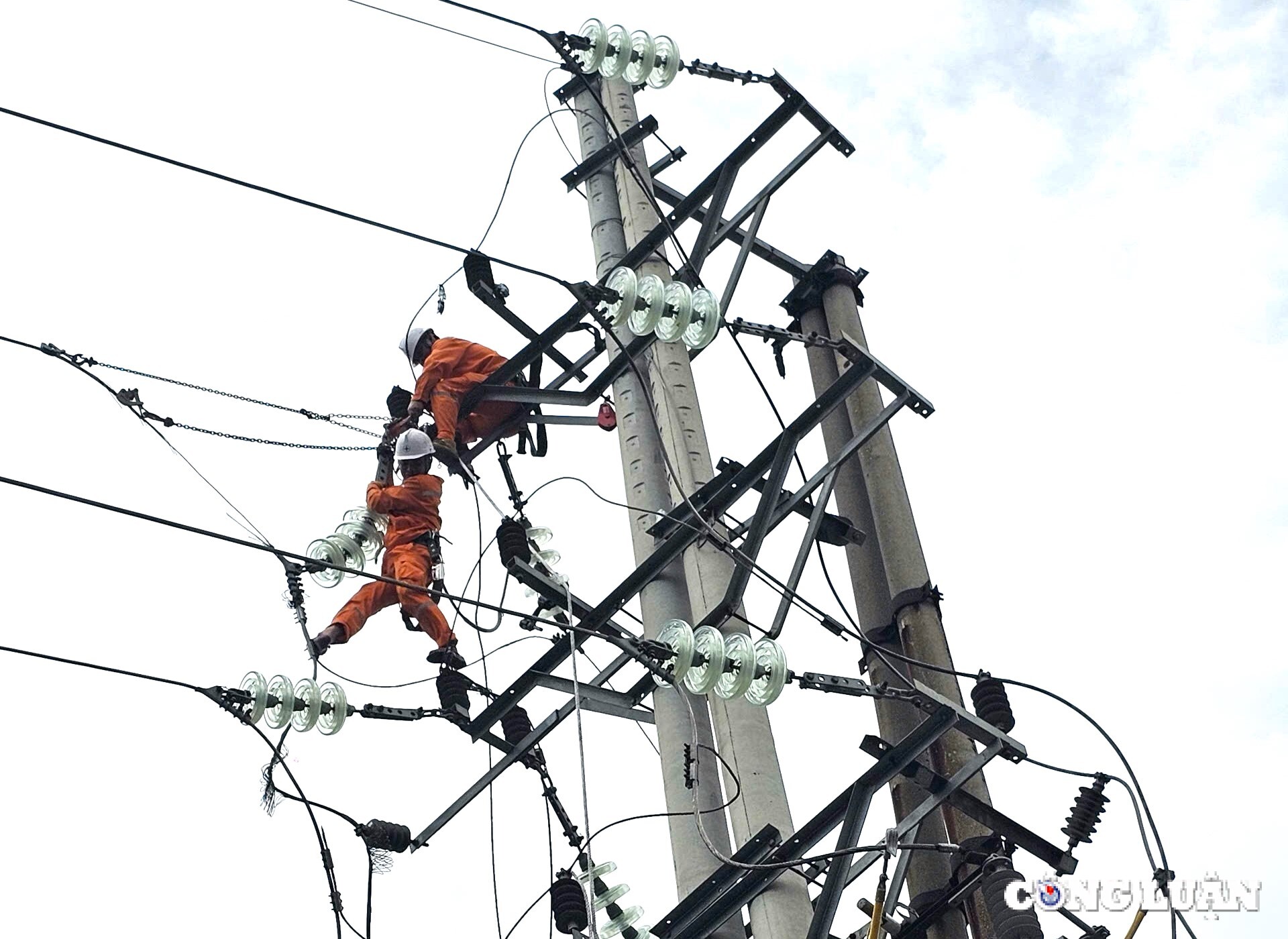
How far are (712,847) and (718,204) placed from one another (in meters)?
3.73

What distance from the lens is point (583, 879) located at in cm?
739

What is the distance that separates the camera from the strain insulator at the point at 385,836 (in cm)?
809

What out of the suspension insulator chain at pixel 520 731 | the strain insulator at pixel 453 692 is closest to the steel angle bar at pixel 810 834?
the suspension insulator chain at pixel 520 731

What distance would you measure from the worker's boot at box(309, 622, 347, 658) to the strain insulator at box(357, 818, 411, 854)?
1070 millimetres

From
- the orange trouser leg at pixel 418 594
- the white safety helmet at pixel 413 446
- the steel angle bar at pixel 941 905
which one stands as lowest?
the steel angle bar at pixel 941 905

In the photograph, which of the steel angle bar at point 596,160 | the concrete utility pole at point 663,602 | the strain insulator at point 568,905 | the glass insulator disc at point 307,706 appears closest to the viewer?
the strain insulator at point 568,905

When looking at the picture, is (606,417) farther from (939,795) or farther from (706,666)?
(939,795)

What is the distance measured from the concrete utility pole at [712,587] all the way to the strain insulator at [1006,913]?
0.89 meters

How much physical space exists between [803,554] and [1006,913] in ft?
6.03

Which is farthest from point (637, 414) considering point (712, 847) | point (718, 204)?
point (712, 847)

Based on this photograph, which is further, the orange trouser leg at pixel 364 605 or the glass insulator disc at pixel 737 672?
the orange trouser leg at pixel 364 605

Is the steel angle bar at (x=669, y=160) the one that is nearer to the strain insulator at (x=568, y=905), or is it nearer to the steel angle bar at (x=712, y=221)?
the steel angle bar at (x=712, y=221)

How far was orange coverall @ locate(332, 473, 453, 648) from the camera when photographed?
9.13 m

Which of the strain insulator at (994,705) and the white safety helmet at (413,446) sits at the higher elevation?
the white safety helmet at (413,446)
